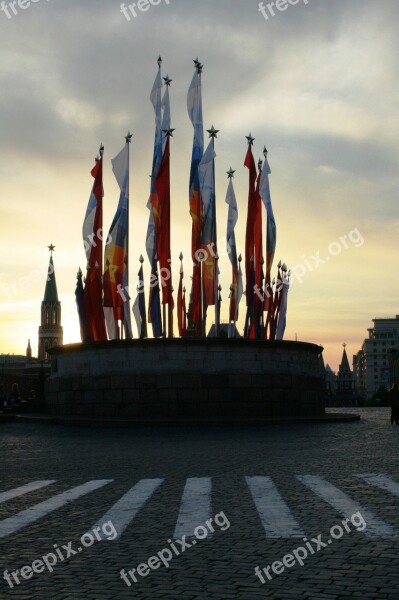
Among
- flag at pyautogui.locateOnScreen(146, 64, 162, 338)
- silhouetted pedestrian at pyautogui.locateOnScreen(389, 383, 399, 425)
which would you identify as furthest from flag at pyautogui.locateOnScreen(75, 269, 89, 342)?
silhouetted pedestrian at pyautogui.locateOnScreen(389, 383, 399, 425)

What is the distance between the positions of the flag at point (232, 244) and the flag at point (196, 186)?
2.95 m

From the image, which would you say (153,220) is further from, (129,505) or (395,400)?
(129,505)

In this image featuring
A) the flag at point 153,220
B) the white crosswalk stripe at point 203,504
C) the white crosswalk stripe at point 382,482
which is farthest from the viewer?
the flag at point 153,220

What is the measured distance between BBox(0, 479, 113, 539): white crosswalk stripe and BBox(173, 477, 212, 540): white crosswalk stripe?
138 centimetres

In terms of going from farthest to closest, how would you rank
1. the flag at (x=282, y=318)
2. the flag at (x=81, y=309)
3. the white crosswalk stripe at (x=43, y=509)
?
1. the flag at (x=282, y=318)
2. the flag at (x=81, y=309)
3. the white crosswalk stripe at (x=43, y=509)

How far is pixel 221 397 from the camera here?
2967 centimetres

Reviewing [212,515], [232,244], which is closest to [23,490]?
[212,515]

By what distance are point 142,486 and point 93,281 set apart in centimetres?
2503

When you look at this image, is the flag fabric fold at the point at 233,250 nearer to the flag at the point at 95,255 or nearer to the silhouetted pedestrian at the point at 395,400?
the flag at the point at 95,255

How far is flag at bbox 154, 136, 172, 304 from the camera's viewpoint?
32.2m

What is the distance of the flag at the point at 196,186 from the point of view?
1309 inches

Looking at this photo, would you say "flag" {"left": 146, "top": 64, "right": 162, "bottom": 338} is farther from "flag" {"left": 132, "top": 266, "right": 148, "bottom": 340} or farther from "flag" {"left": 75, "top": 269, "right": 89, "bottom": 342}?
"flag" {"left": 132, "top": 266, "right": 148, "bottom": 340}

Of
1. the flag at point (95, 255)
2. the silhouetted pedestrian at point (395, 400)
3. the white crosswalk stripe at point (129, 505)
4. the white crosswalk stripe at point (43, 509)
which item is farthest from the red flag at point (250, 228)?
the white crosswalk stripe at point (43, 509)

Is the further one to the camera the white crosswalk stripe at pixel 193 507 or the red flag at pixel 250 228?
the red flag at pixel 250 228
